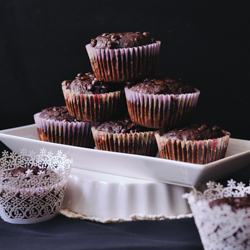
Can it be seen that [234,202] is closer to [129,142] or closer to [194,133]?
[194,133]

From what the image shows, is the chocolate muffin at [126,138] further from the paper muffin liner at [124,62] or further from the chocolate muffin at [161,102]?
the paper muffin liner at [124,62]

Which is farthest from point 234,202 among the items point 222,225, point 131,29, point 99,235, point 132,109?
point 131,29

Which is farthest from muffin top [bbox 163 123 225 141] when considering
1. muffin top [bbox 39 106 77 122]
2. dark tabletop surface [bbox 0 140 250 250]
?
muffin top [bbox 39 106 77 122]

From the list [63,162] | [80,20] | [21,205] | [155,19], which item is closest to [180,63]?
[155,19]

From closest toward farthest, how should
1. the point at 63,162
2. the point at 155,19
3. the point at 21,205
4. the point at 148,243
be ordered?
the point at 148,243 → the point at 21,205 → the point at 63,162 → the point at 155,19

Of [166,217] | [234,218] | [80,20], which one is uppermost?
[80,20]

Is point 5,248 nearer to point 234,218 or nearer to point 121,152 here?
point 121,152

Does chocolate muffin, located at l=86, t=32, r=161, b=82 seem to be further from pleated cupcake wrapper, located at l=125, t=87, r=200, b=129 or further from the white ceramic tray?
the white ceramic tray
